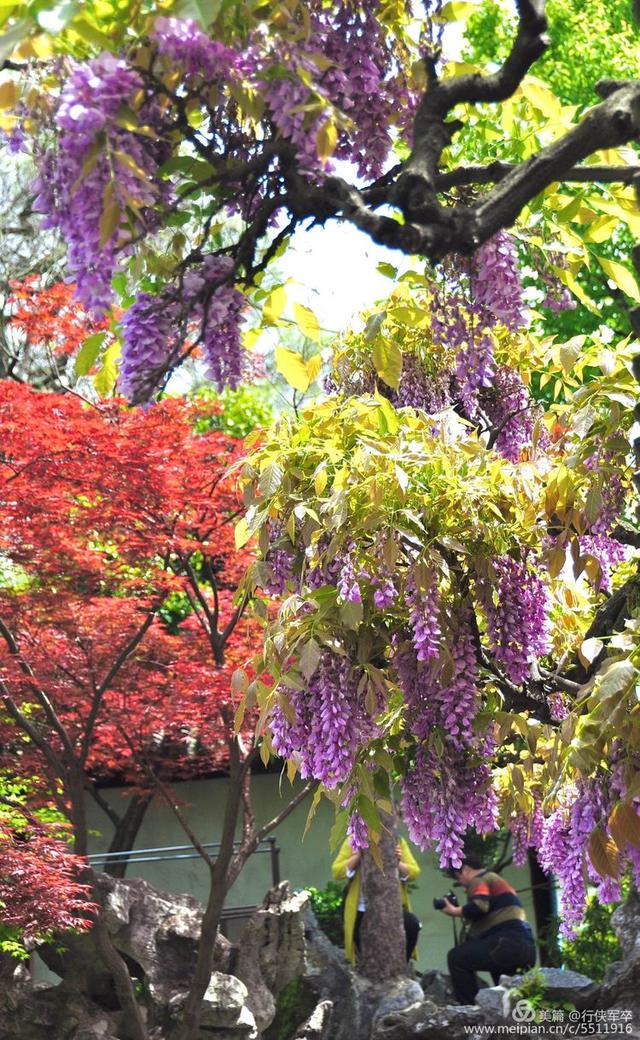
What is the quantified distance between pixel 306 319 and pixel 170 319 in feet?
1.26

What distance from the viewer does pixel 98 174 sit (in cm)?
214

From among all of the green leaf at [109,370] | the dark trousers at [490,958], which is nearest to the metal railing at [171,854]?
the dark trousers at [490,958]

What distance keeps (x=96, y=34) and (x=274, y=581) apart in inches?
87.6

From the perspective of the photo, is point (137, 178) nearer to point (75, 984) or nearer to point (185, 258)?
point (185, 258)

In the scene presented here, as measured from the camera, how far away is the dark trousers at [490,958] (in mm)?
8586

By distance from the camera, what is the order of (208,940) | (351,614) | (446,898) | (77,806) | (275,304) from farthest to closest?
(446,898)
(77,806)
(208,940)
(351,614)
(275,304)

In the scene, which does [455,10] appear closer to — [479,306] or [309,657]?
[479,306]

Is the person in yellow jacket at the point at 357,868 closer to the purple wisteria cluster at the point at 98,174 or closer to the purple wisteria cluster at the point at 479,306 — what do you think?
the purple wisteria cluster at the point at 479,306

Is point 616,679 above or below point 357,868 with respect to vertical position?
below

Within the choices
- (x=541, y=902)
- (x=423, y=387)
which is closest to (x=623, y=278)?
(x=423, y=387)

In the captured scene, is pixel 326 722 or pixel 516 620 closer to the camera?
pixel 326 722

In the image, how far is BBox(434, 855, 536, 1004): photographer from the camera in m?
8.61

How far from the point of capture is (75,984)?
310 inches

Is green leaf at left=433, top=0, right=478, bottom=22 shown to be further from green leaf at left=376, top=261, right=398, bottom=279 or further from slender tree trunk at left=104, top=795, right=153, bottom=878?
slender tree trunk at left=104, top=795, right=153, bottom=878
